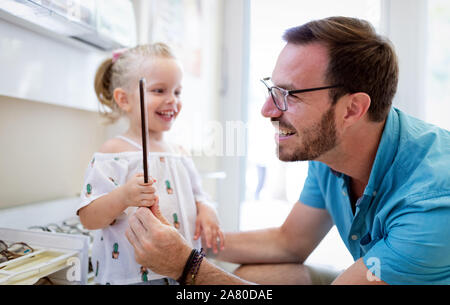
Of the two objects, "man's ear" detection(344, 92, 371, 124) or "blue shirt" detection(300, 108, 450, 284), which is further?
"man's ear" detection(344, 92, 371, 124)

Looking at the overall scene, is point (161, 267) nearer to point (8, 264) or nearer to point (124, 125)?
point (8, 264)

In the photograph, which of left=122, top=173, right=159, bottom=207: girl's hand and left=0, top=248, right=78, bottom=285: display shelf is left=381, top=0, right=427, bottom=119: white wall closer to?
left=122, top=173, right=159, bottom=207: girl's hand

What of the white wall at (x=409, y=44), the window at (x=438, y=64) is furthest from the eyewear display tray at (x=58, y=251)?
the window at (x=438, y=64)

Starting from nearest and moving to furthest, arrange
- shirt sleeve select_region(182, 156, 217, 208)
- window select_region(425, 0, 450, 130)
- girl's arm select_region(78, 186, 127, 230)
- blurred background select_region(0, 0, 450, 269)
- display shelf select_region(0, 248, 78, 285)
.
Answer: display shelf select_region(0, 248, 78, 285) → girl's arm select_region(78, 186, 127, 230) → blurred background select_region(0, 0, 450, 269) → shirt sleeve select_region(182, 156, 217, 208) → window select_region(425, 0, 450, 130)

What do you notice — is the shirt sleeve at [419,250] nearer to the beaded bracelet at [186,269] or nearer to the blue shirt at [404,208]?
Result: the blue shirt at [404,208]

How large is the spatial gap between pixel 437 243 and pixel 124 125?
2.54ft

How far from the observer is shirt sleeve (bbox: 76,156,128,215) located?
2.36ft

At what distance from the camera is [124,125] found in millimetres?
924

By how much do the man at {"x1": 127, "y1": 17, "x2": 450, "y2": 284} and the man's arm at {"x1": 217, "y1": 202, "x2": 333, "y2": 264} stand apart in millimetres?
87

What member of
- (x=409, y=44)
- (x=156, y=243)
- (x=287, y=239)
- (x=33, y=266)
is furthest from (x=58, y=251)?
(x=409, y=44)

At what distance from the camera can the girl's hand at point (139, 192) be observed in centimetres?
65

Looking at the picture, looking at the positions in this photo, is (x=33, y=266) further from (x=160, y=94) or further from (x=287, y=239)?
(x=287, y=239)

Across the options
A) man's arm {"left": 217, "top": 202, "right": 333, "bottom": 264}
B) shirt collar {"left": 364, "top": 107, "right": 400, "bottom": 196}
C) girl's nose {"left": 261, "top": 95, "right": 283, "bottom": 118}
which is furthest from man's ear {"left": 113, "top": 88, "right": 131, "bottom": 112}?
shirt collar {"left": 364, "top": 107, "right": 400, "bottom": 196}

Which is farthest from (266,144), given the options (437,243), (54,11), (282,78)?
(54,11)
